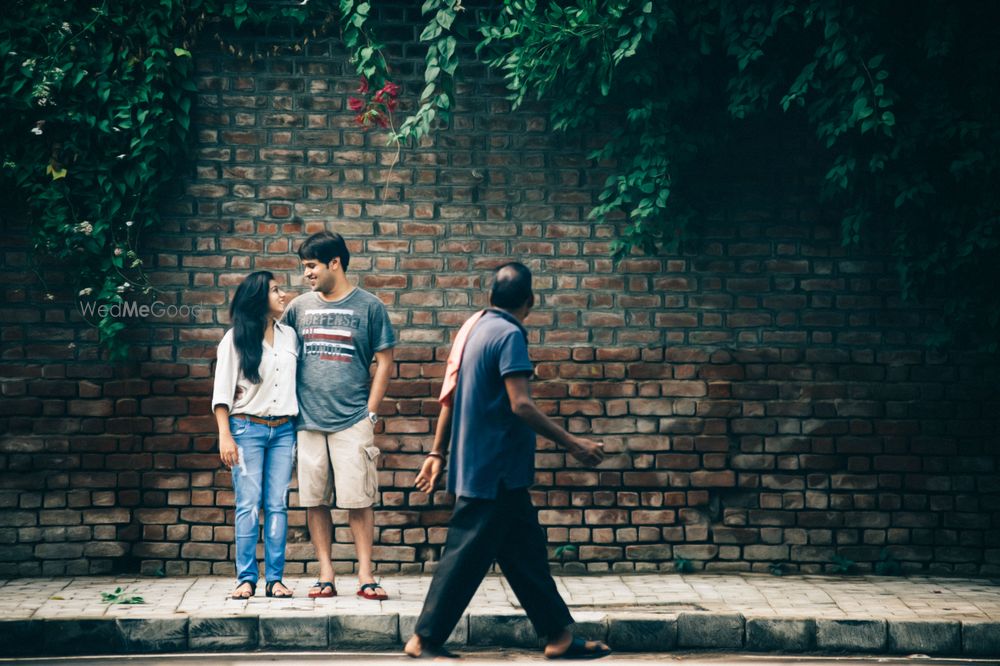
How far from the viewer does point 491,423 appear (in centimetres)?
549

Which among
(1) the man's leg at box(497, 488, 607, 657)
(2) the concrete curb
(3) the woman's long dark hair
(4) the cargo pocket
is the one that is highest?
(3) the woman's long dark hair

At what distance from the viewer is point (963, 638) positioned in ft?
19.8

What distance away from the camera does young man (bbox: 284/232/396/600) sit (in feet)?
22.1

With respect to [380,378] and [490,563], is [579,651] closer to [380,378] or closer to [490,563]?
[490,563]

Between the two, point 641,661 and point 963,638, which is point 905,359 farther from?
point 641,661

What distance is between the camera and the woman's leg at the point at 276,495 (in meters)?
6.66

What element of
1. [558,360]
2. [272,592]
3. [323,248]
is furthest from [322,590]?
[558,360]

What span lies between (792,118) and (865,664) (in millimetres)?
3643

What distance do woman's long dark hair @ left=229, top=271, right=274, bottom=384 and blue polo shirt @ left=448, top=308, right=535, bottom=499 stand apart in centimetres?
161

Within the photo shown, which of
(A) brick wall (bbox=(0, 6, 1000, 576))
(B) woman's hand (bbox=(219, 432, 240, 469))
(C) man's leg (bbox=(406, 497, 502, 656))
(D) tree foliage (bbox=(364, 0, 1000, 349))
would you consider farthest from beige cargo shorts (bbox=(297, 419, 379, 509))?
Answer: (D) tree foliage (bbox=(364, 0, 1000, 349))

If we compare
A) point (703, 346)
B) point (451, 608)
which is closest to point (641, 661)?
point (451, 608)

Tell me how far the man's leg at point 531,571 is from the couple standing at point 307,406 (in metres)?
1.35

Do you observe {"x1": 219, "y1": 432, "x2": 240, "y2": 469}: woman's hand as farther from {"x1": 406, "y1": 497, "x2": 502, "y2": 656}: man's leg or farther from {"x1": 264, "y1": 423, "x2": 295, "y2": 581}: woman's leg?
{"x1": 406, "y1": 497, "x2": 502, "y2": 656}: man's leg

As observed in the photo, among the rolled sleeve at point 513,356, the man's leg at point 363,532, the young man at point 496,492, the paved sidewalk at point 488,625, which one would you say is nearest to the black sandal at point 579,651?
the young man at point 496,492
